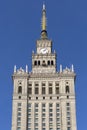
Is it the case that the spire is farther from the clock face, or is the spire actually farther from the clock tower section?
the clock face

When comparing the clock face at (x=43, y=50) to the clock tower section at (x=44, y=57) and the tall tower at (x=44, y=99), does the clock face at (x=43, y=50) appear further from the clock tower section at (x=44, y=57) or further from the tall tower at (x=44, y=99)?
the tall tower at (x=44, y=99)

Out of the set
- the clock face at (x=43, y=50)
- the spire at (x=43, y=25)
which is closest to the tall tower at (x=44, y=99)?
the clock face at (x=43, y=50)

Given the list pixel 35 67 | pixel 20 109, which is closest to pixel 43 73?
pixel 35 67

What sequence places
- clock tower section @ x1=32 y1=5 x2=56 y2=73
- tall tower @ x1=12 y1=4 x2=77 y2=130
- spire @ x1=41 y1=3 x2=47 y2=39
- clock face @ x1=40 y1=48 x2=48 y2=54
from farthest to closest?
spire @ x1=41 y1=3 x2=47 y2=39 → clock face @ x1=40 y1=48 x2=48 y2=54 → clock tower section @ x1=32 y1=5 x2=56 y2=73 → tall tower @ x1=12 y1=4 x2=77 y2=130

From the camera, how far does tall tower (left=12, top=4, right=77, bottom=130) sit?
150625 millimetres

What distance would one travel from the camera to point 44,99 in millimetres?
155750

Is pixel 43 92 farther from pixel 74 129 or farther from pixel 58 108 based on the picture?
pixel 74 129

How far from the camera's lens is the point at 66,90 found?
157250 millimetres

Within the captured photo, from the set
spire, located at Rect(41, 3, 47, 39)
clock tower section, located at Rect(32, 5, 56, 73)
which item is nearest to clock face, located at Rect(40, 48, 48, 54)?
clock tower section, located at Rect(32, 5, 56, 73)

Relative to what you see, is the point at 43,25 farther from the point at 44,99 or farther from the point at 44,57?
the point at 44,99

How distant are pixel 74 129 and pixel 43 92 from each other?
17.9 m

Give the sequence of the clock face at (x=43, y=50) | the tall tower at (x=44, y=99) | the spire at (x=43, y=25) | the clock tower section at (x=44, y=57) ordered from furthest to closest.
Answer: the spire at (x=43, y=25)
the clock face at (x=43, y=50)
the clock tower section at (x=44, y=57)
the tall tower at (x=44, y=99)

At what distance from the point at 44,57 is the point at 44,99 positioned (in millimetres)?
19792

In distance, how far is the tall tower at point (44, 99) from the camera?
15062 centimetres
